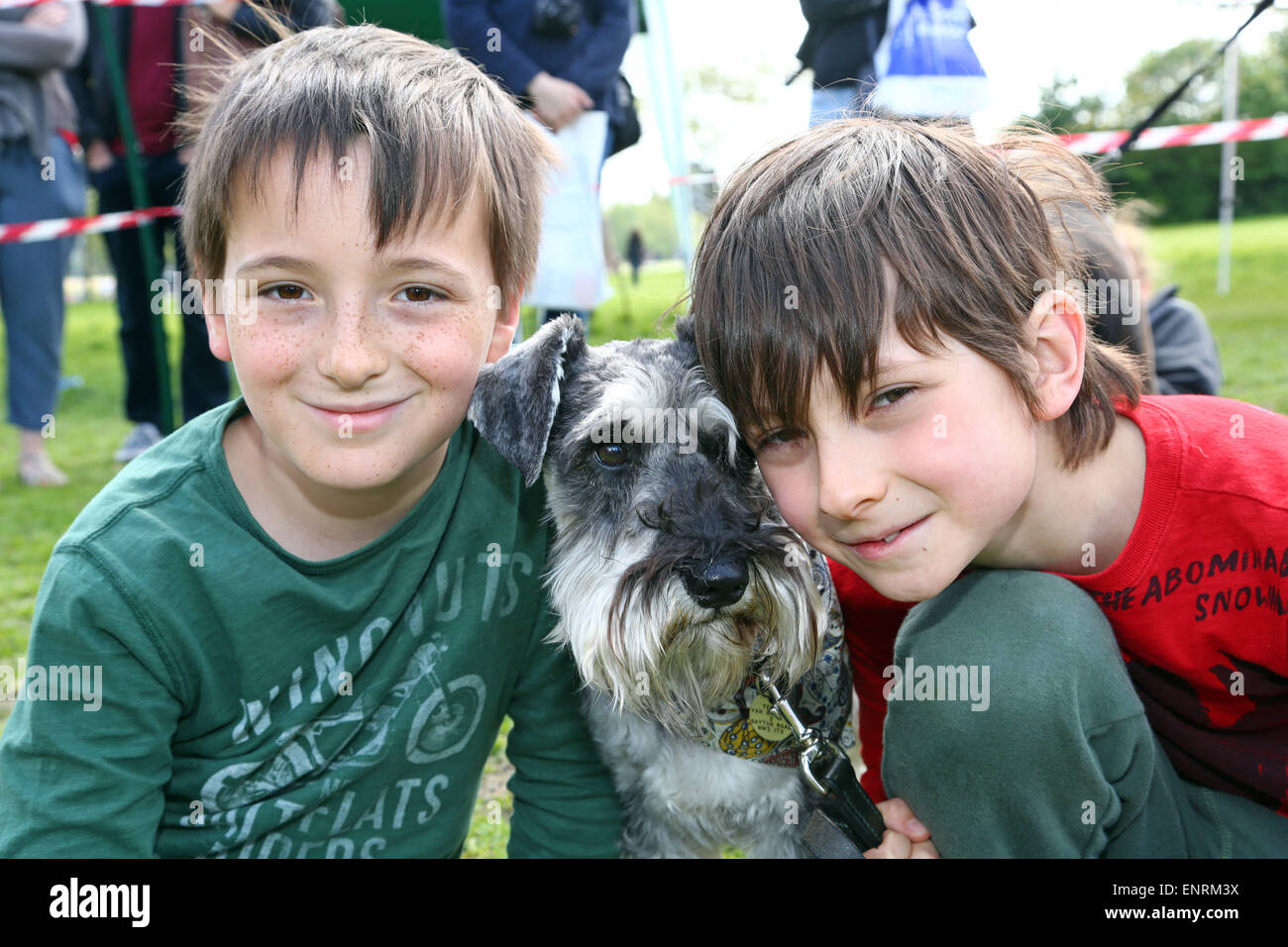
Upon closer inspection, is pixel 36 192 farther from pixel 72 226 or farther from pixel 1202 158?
pixel 1202 158

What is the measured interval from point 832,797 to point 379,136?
1.68 m

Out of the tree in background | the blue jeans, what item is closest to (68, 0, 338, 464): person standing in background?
the blue jeans

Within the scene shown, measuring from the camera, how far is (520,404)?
2328 mm

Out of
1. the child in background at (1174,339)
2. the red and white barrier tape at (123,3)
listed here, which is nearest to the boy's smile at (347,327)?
the child in background at (1174,339)

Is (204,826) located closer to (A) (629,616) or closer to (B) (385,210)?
(A) (629,616)

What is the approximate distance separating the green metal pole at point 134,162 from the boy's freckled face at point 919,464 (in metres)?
5.55

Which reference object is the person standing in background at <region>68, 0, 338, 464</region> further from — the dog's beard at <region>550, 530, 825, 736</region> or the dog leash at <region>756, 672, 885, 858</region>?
the dog leash at <region>756, 672, 885, 858</region>

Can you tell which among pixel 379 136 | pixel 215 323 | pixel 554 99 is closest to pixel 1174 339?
pixel 554 99

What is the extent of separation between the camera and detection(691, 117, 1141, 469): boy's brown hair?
1925 mm

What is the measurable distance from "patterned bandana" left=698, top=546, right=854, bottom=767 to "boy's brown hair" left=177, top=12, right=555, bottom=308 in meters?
1.04

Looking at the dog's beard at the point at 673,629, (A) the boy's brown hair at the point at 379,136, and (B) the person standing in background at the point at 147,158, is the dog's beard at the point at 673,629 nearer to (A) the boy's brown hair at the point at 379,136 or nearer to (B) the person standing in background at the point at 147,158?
(A) the boy's brown hair at the point at 379,136

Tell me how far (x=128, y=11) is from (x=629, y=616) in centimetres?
576

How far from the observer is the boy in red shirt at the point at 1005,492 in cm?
194
